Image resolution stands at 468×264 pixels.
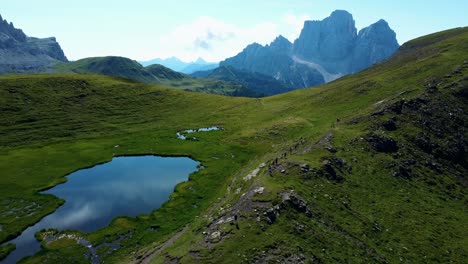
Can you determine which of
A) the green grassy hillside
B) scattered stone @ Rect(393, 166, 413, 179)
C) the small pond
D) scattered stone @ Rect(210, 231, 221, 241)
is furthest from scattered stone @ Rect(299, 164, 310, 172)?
the small pond

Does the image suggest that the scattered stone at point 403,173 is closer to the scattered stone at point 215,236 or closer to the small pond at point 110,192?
the scattered stone at point 215,236

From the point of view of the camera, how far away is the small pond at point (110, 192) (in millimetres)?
51781

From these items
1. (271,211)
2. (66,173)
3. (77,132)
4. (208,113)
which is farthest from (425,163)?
(77,132)

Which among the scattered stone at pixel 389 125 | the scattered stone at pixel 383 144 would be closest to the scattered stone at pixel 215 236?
the scattered stone at pixel 383 144

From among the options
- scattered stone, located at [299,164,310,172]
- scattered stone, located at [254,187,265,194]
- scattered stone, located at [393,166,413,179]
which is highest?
scattered stone, located at [299,164,310,172]

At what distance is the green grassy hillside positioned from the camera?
125 ft

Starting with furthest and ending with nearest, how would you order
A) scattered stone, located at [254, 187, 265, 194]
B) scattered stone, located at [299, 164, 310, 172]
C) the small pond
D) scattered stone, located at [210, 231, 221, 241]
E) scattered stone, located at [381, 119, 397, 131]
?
scattered stone, located at [381, 119, 397, 131], the small pond, scattered stone, located at [299, 164, 310, 172], scattered stone, located at [254, 187, 265, 194], scattered stone, located at [210, 231, 221, 241]

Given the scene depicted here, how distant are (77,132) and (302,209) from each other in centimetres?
9241

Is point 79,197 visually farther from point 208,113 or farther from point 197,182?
point 208,113

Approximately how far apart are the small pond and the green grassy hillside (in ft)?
8.46

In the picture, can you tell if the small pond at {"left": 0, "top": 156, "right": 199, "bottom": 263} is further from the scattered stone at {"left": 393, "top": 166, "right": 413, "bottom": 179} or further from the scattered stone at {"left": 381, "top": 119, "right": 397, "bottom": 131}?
the scattered stone at {"left": 381, "top": 119, "right": 397, "bottom": 131}

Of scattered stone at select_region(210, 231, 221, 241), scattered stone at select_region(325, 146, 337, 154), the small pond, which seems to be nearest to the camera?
scattered stone at select_region(210, 231, 221, 241)

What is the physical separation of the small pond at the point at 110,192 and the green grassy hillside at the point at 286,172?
2578mm

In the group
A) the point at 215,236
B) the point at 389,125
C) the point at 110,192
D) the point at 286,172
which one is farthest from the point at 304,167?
the point at 110,192
